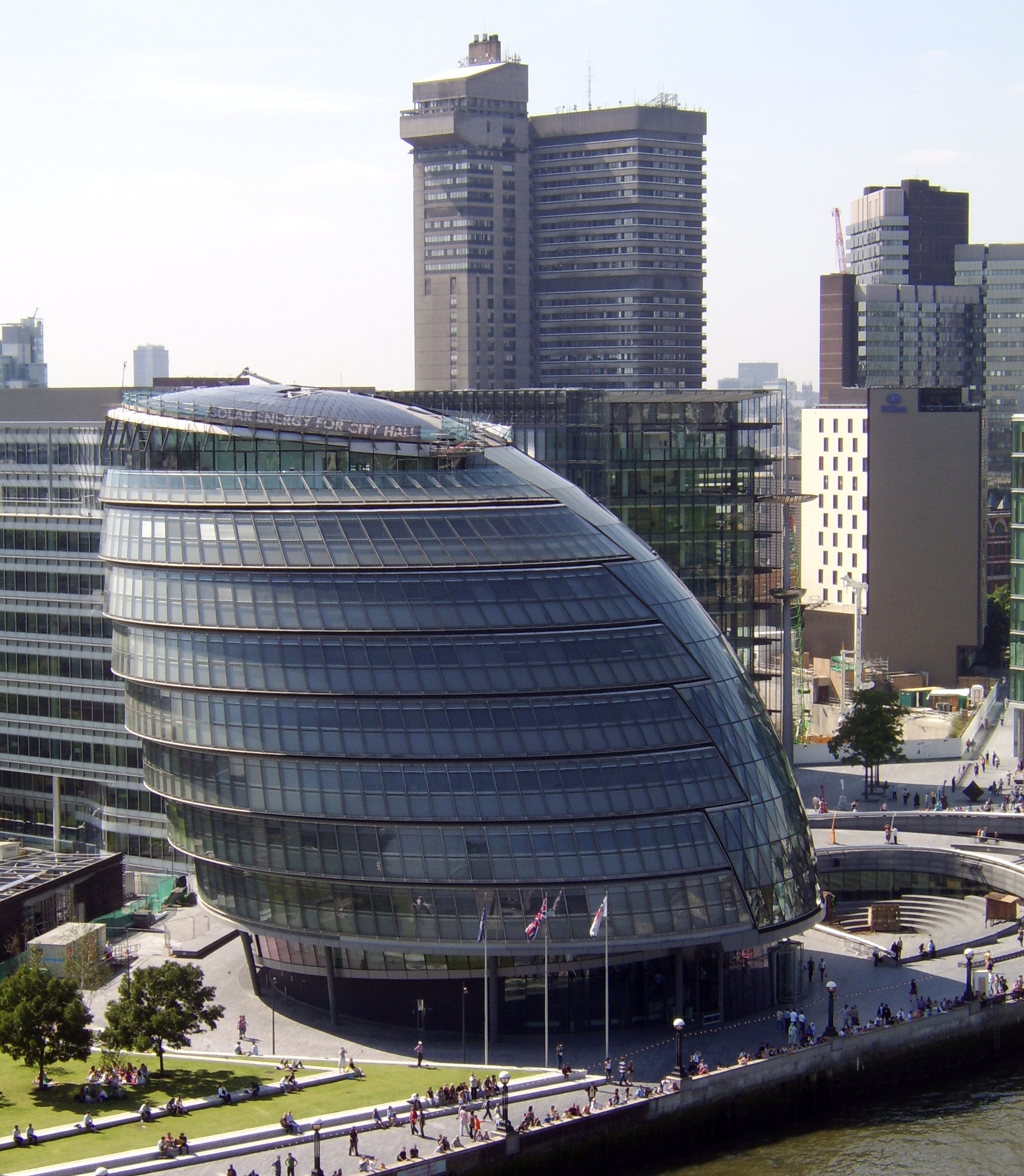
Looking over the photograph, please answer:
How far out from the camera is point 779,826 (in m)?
86.4

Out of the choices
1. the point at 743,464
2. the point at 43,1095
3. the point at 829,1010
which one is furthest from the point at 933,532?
the point at 43,1095

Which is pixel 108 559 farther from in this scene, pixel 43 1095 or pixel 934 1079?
pixel 934 1079

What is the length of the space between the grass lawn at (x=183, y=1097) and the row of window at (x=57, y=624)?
133 feet

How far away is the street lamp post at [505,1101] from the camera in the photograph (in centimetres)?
7075

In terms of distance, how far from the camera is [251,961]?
89438 mm

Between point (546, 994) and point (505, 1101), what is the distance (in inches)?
311

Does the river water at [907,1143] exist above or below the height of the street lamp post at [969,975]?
below

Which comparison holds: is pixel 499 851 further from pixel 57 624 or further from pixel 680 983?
pixel 57 624

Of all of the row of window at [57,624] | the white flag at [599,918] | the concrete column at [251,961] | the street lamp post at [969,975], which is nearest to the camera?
the white flag at [599,918]

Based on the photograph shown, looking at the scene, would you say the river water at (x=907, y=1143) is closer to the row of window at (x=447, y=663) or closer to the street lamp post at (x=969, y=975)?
the street lamp post at (x=969, y=975)

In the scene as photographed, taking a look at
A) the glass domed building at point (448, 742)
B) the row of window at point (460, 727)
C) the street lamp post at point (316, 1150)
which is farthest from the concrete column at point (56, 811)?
the street lamp post at point (316, 1150)

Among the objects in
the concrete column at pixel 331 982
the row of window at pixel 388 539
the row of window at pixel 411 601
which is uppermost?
the row of window at pixel 388 539

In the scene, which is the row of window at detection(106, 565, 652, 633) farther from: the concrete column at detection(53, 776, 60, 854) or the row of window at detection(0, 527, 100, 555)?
the concrete column at detection(53, 776, 60, 854)

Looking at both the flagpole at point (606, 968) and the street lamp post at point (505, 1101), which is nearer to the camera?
the street lamp post at point (505, 1101)
